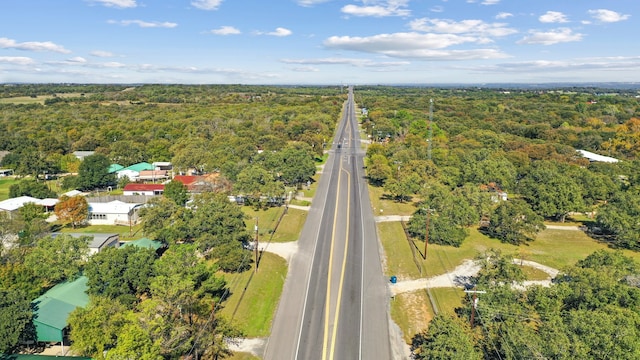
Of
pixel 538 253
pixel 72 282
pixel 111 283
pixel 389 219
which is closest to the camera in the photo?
pixel 111 283

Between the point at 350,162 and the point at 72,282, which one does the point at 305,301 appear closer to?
the point at 72,282

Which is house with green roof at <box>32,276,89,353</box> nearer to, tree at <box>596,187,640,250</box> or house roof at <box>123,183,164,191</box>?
house roof at <box>123,183,164,191</box>

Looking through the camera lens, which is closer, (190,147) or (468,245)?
(468,245)

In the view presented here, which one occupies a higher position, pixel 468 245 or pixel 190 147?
pixel 190 147

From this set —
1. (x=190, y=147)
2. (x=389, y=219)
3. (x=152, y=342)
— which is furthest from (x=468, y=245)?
(x=190, y=147)

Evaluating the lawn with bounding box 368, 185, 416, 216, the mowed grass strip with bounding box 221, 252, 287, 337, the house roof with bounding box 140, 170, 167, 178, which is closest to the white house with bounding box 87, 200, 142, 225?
the house roof with bounding box 140, 170, 167, 178

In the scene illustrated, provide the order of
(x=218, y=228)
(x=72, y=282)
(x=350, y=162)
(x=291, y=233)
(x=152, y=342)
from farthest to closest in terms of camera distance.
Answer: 1. (x=350, y=162)
2. (x=291, y=233)
3. (x=218, y=228)
4. (x=72, y=282)
5. (x=152, y=342)
